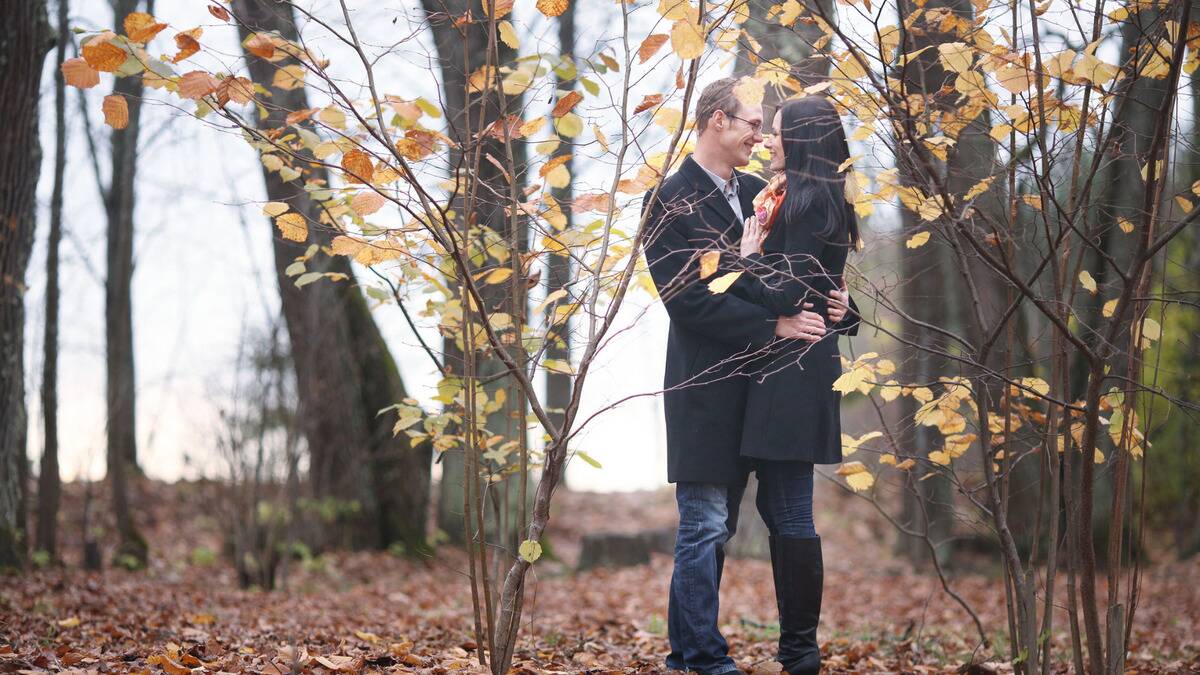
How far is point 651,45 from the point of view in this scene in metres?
2.58

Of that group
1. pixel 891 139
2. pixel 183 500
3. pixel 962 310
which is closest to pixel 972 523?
pixel 891 139

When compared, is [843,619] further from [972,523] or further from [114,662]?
[114,662]

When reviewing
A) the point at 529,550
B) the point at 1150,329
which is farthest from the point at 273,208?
the point at 1150,329

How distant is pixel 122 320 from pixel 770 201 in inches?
348

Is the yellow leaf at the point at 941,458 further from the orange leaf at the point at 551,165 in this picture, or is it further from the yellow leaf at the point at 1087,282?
the orange leaf at the point at 551,165

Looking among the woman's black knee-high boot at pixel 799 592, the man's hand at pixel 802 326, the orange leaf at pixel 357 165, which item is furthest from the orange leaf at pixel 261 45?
the woman's black knee-high boot at pixel 799 592

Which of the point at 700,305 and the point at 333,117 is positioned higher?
the point at 333,117

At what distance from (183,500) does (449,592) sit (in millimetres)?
5514

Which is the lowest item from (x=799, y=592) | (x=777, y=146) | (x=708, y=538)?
(x=799, y=592)

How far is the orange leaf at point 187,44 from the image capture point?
2.36 metres

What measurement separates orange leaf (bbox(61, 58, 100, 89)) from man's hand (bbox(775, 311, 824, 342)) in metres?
2.01

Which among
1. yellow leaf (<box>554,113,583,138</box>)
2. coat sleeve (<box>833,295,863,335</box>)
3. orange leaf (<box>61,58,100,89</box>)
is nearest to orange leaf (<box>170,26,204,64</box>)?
orange leaf (<box>61,58,100,89</box>)

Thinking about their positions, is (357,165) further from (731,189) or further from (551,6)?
(731,189)

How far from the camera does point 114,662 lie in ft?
9.70
